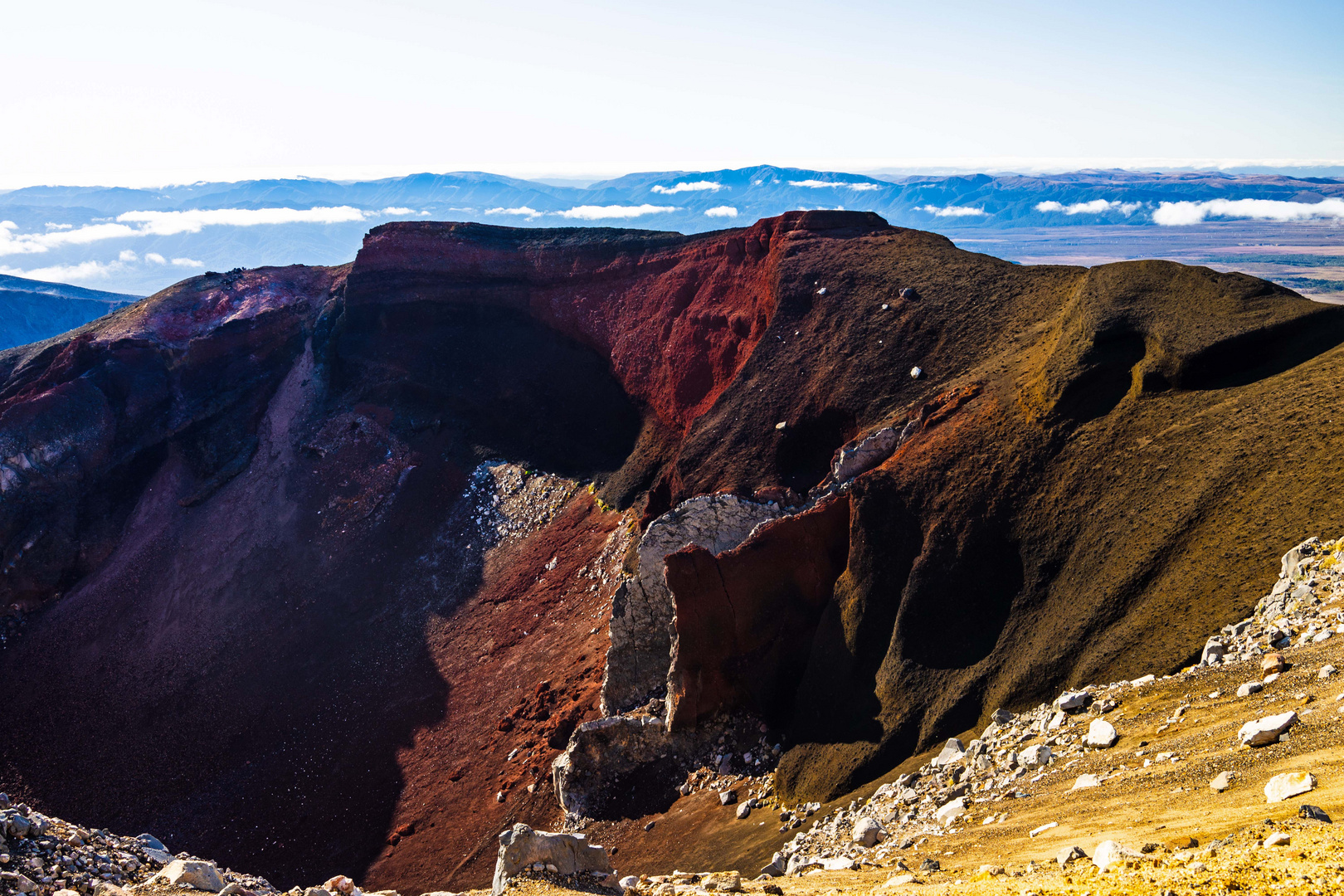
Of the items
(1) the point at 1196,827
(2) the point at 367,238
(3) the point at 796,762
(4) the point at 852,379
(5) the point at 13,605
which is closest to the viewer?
(1) the point at 1196,827

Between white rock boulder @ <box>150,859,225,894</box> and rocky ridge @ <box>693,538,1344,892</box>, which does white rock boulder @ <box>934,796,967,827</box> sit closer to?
rocky ridge @ <box>693,538,1344,892</box>

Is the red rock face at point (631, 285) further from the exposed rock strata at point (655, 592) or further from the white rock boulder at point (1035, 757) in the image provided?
the white rock boulder at point (1035, 757)

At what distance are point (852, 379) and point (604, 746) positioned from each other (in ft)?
48.6

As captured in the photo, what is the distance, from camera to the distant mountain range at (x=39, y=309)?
456ft

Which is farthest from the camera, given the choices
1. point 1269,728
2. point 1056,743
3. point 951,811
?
point 1056,743

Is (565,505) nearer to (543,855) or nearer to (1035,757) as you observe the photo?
(543,855)

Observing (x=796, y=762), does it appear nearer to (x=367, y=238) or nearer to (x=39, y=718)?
(x=39, y=718)

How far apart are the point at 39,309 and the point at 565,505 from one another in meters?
163

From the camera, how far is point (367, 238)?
156 feet

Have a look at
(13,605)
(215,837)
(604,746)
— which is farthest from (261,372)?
(604,746)

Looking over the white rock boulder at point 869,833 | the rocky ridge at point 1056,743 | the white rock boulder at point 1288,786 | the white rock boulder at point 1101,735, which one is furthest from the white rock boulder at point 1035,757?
the white rock boulder at point 1288,786

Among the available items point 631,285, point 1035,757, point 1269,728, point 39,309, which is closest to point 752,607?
point 1035,757

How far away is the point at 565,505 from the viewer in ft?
113

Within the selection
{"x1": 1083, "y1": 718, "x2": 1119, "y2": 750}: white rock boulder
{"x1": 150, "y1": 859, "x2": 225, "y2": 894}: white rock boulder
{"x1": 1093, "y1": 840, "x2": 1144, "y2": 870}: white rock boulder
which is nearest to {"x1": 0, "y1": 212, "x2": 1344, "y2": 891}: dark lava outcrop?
{"x1": 1083, "y1": 718, "x2": 1119, "y2": 750}: white rock boulder
